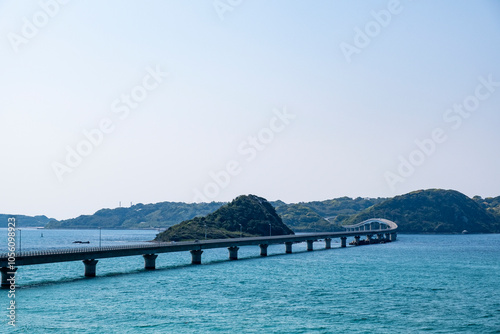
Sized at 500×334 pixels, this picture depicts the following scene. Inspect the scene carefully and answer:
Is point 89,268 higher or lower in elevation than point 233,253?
lower

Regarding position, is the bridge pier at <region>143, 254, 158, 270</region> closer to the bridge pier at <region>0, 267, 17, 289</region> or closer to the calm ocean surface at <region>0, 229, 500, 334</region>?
the calm ocean surface at <region>0, 229, 500, 334</region>

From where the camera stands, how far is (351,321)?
6256 centimetres

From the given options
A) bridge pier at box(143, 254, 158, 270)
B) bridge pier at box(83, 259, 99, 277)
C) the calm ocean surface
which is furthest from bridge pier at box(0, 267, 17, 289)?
bridge pier at box(143, 254, 158, 270)

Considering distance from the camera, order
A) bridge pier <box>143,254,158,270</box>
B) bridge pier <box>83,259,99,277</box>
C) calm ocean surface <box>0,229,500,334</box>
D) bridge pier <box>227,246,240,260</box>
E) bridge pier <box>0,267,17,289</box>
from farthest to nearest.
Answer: bridge pier <box>227,246,240,260</box> < bridge pier <box>143,254,158,270</box> < bridge pier <box>83,259,99,277</box> < bridge pier <box>0,267,17,289</box> < calm ocean surface <box>0,229,500,334</box>

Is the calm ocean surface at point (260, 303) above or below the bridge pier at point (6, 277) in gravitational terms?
below

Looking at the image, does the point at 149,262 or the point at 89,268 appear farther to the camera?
the point at 149,262

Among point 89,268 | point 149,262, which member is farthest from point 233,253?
point 89,268

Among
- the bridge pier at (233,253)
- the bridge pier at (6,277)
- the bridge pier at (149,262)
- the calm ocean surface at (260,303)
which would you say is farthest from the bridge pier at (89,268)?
the bridge pier at (233,253)

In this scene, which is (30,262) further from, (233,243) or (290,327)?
(233,243)

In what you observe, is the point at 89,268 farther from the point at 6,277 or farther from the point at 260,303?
the point at 260,303

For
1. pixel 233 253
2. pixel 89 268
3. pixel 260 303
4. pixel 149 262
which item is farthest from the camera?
pixel 233 253

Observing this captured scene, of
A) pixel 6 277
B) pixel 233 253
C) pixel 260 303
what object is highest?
pixel 233 253

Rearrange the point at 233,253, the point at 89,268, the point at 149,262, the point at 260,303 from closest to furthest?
the point at 260,303 < the point at 89,268 < the point at 149,262 < the point at 233,253

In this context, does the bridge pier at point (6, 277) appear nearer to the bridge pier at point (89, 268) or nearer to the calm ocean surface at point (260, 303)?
the calm ocean surface at point (260, 303)
